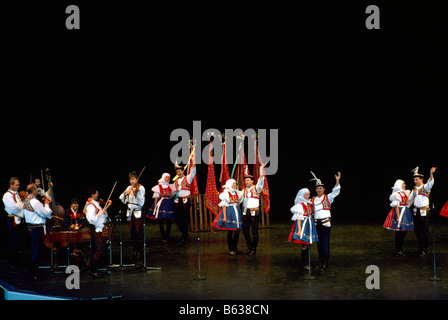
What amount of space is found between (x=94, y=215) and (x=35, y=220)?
90cm

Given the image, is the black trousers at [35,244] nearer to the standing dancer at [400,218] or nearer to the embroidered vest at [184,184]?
the embroidered vest at [184,184]

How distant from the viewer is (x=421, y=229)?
855 cm

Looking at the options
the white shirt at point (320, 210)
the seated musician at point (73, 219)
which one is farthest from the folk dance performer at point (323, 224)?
the seated musician at point (73, 219)

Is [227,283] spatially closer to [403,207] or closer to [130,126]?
[403,207]

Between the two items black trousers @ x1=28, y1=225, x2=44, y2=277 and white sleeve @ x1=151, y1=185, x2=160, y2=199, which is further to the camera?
white sleeve @ x1=151, y1=185, x2=160, y2=199

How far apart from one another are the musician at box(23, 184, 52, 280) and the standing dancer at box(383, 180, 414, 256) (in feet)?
18.2

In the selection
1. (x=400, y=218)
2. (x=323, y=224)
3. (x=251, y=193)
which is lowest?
(x=400, y=218)

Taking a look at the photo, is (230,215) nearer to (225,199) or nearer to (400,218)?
(225,199)

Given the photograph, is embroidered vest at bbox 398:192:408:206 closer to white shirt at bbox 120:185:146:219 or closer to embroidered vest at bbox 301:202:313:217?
embroidered vest at bbox 301:202:313:217

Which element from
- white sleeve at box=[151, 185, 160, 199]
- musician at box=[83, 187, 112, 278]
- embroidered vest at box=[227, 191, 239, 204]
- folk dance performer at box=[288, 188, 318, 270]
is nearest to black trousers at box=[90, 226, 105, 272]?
musician at box=[83, 187, 112, 278]

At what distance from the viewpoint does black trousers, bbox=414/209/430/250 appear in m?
8.50

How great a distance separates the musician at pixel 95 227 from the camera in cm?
709

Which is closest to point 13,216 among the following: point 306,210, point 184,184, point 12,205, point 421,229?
point 12,205
